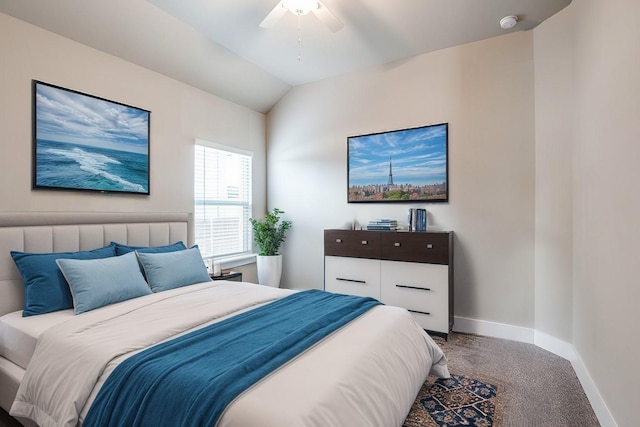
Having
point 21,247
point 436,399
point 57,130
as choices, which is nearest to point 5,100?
point 57,130

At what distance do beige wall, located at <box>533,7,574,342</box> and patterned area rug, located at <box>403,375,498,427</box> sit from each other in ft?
3.78

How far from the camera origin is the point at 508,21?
294cm

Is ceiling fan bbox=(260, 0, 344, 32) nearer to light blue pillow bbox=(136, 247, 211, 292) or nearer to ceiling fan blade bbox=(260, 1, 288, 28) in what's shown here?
ceiling fan blade bbox=(260, 1, 288, 28)

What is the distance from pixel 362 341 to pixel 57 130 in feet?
9.01

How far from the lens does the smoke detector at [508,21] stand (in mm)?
2902

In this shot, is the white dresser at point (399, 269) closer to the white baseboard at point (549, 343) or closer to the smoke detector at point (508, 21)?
the white baseboard at point (549, 343)

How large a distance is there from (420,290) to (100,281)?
270 cm

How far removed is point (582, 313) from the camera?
2.43 m

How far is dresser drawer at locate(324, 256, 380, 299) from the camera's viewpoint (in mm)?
3570

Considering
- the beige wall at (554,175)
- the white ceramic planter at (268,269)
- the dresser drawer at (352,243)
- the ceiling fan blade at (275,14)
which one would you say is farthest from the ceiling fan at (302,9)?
the white ceramic planter at (268,269)

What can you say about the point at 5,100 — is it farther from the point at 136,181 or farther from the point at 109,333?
the point at 109,333

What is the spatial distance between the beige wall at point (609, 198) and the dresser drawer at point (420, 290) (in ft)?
3.34

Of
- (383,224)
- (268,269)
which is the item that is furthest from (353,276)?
(268,269)

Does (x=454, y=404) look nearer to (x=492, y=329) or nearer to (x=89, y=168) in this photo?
(x=492, y=329)
